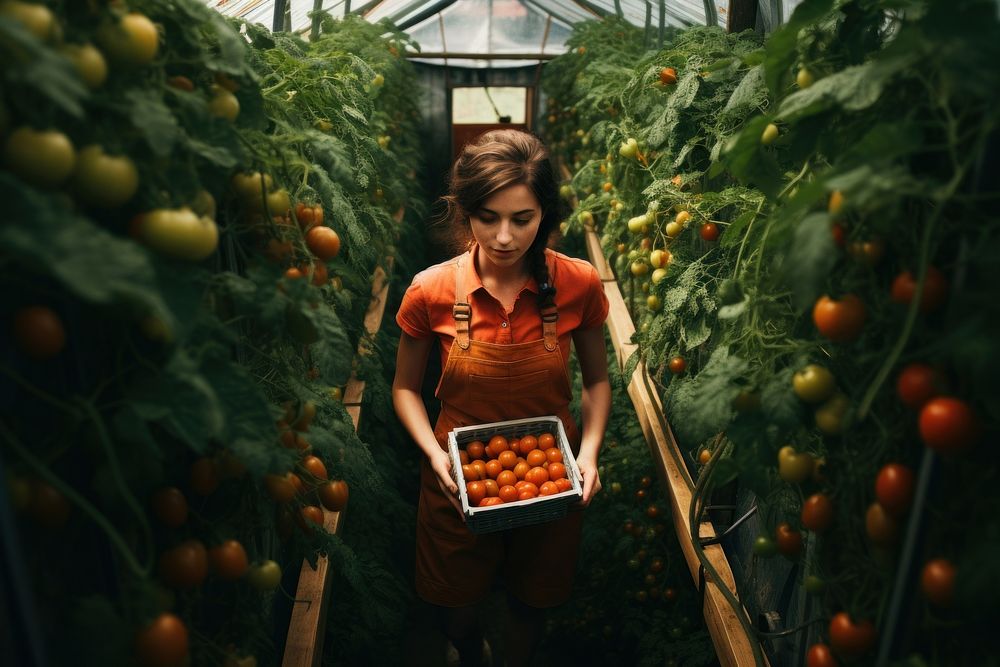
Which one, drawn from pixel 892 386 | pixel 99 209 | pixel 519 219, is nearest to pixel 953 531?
pixel 892 386

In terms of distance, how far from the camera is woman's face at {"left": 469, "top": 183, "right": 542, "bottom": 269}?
1.72 m

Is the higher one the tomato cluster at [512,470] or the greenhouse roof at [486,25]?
the greenhouse roof at [486,25]

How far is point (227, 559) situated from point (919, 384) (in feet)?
2.85

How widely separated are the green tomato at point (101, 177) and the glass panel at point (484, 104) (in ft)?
26.7

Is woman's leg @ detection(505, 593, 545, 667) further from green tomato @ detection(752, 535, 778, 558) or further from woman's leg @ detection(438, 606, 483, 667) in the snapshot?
green tomato @ detection(752, 535, 778, 558)

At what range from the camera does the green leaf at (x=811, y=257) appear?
2.66 ft

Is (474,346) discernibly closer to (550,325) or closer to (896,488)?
(550,325)

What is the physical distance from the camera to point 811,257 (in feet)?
2.69

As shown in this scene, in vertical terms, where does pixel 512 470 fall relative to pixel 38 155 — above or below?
below

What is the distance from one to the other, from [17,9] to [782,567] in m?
1.75

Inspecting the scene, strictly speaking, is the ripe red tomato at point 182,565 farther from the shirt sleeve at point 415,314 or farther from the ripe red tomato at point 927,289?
the shirt sleeve at point 415,314

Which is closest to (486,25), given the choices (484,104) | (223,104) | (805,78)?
(484,104)

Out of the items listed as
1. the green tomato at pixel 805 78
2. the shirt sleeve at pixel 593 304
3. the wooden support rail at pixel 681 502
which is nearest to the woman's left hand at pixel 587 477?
the wooden support rail at pixel 681 502

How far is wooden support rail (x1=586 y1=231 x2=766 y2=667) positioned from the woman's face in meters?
0.70
